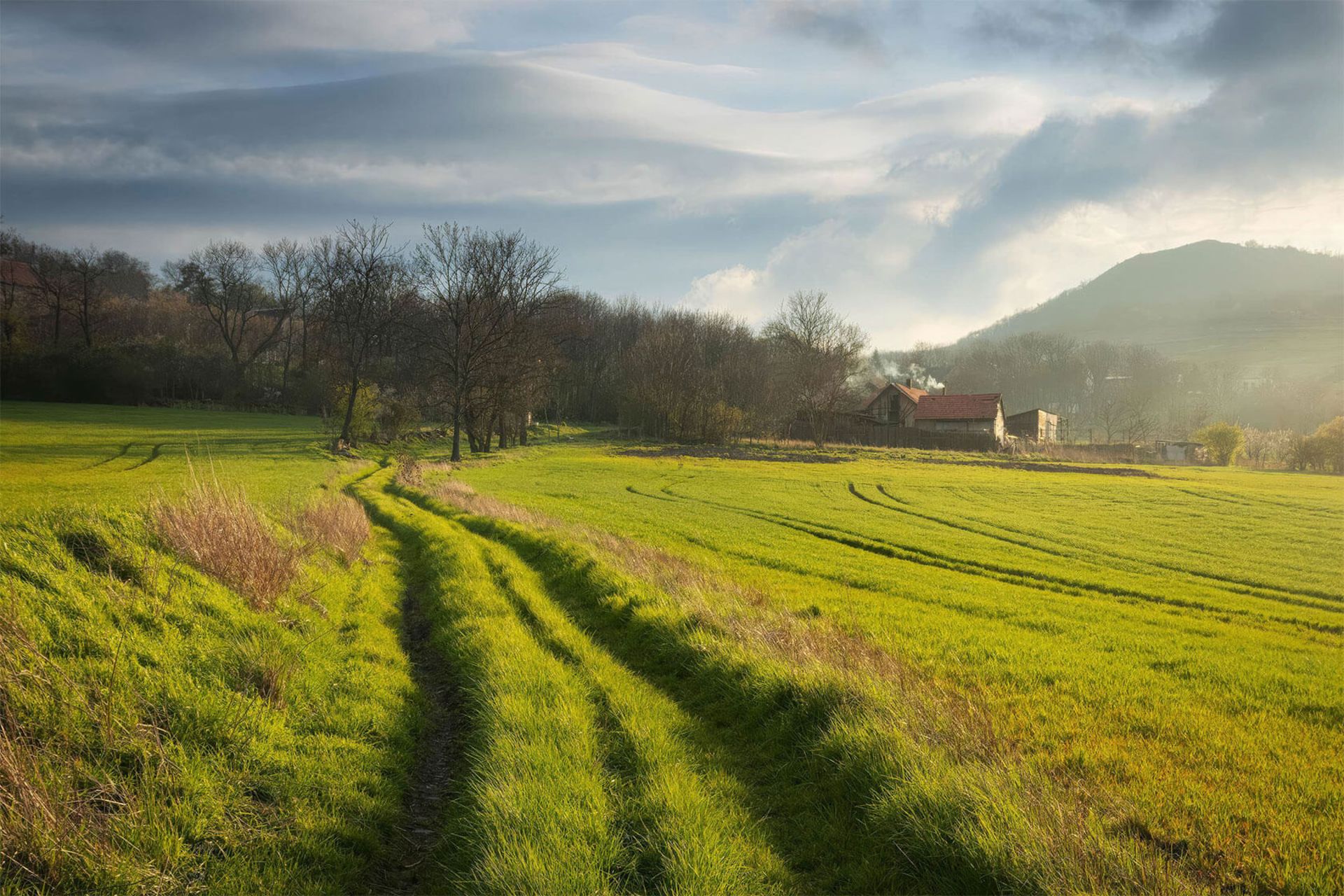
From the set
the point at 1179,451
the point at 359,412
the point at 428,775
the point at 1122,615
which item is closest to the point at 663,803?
the point at 428,775

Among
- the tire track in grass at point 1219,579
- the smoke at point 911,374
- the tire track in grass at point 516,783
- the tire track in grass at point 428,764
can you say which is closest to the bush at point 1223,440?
the tire track in grass at point 1219,579

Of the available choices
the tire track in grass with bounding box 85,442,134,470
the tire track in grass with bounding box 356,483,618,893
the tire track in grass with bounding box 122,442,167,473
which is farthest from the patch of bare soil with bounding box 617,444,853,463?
the tire track in grass with bounding box 356,483,618,893

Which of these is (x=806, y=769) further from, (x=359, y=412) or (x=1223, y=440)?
(x=1223, y=440)

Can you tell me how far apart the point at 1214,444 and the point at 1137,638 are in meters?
71.7

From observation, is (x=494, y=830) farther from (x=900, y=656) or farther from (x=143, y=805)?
(x=900, y=656)

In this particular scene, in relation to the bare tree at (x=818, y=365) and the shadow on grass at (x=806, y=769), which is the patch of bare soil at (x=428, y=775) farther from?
the bare tree at (x=818, y=365)

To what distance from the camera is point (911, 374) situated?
15138 cm

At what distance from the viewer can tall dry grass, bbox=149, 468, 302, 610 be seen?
915 centimetres

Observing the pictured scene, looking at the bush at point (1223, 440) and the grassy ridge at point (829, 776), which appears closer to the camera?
the grassy ridge at point (829, 776)

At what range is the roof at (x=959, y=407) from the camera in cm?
8294

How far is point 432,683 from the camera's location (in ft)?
28.9

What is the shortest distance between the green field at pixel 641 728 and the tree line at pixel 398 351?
40.7m

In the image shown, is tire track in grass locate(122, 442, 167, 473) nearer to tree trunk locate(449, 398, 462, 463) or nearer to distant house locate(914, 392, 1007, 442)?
tree trunk locate(449, 398, 462, 463)

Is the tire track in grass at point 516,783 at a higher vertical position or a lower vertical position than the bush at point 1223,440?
lower
